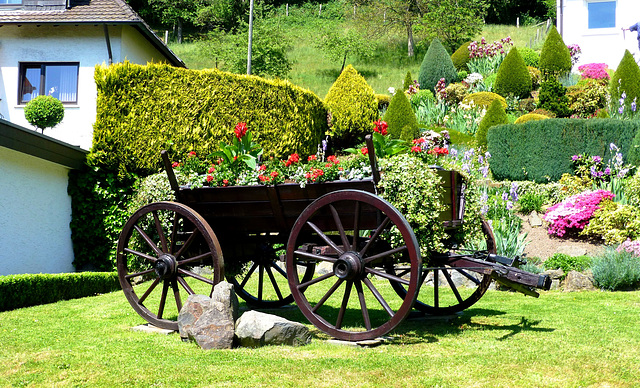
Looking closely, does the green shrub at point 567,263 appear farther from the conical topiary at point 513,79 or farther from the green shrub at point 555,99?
the conical topiary at point 513,79

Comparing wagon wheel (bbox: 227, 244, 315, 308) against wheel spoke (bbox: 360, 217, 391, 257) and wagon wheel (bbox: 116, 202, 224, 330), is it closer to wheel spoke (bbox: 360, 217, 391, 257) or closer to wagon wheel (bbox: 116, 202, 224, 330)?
wagon wheel (bbox: 116, 202, 224, 330)

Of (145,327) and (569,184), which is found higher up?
(569,184)

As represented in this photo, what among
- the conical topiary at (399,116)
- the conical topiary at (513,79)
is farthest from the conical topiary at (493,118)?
the conical topiary at (513,79)

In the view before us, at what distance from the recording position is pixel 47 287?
884 centimetres

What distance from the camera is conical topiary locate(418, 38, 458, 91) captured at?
25.1 meters

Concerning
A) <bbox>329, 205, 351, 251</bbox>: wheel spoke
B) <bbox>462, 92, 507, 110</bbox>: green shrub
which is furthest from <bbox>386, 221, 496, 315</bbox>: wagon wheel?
<bbox>462, 92, 507, 110</bbox>: green shrub

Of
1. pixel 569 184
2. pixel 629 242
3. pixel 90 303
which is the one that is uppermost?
pixel 569 184

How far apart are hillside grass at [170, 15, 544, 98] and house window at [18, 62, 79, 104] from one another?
18281 mm

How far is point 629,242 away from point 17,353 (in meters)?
9.07

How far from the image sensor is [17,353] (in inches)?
205

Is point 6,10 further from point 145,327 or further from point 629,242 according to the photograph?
point 629,242

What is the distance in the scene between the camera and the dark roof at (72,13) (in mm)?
14383

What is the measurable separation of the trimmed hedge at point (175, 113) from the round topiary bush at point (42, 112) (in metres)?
2.46

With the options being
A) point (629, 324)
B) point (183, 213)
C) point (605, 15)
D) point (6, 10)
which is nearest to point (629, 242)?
point (629, 324)
